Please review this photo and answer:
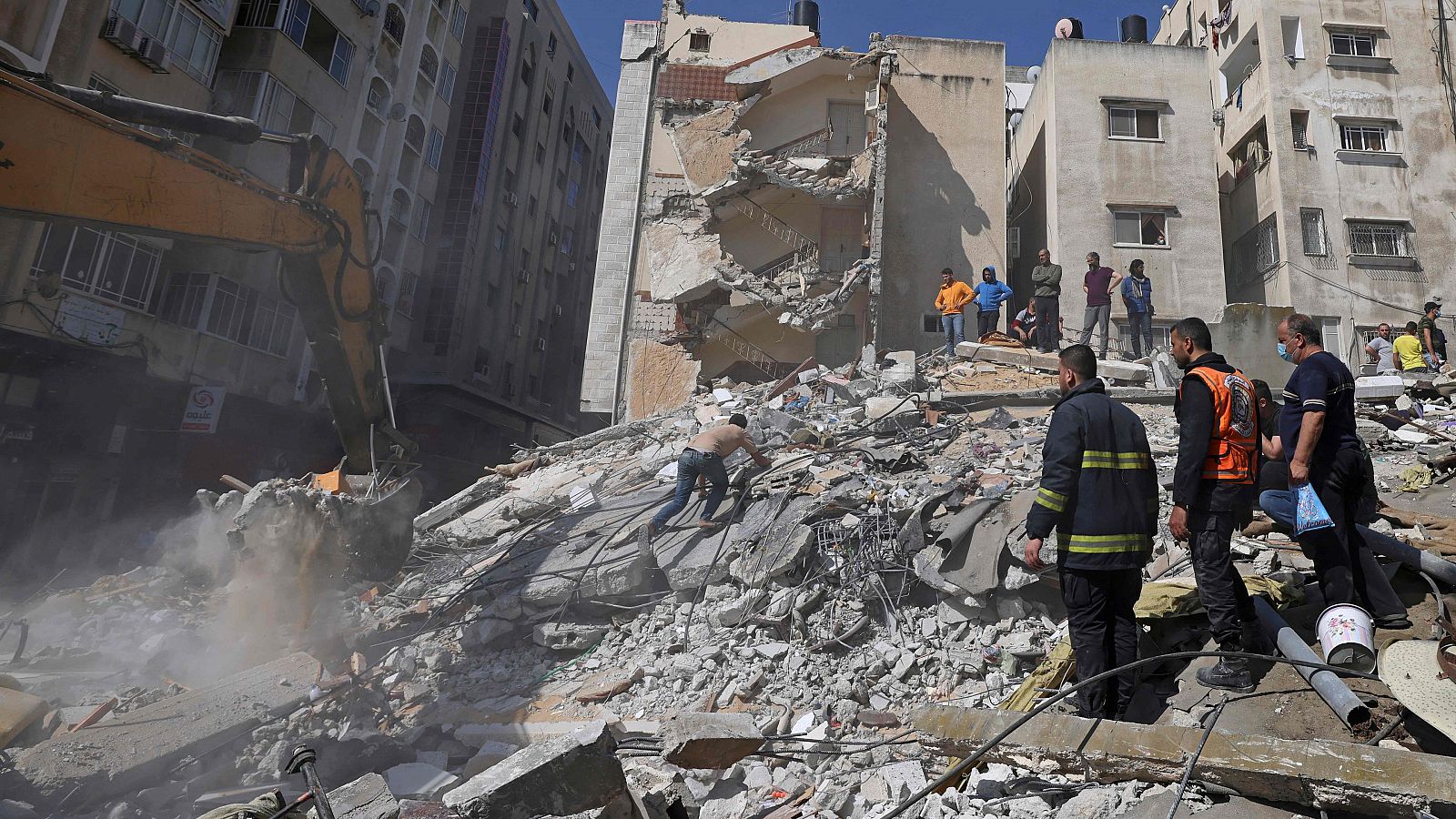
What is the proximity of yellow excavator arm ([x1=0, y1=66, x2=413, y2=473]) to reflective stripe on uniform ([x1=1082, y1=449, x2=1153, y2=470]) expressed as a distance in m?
5.76

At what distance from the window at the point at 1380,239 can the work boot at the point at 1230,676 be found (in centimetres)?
1903

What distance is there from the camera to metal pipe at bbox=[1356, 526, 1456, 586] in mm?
3678

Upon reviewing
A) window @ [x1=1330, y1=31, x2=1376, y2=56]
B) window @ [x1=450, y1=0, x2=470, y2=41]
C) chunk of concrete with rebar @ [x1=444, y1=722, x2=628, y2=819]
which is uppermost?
window @ [x1=450, y1=0, x2=470, y2=41]

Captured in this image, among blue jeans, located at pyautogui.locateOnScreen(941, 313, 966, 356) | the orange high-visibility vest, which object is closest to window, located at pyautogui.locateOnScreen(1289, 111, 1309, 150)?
blue jeans, located at pyautogui.locateOnScreen(941, 313, 966, 356)

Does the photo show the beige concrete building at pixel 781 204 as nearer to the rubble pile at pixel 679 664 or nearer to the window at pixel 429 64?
the window at pixel 429 64

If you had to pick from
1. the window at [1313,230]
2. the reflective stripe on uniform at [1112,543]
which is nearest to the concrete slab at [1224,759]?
the reflective stripe on uniform at [1112,543]

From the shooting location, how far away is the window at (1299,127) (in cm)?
1787

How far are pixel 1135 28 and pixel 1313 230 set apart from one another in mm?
9321

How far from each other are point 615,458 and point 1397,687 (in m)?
10.3

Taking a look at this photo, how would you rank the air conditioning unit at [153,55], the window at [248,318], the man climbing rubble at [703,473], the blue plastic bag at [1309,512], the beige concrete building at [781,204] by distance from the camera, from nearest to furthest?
the blue plastic bag at [1309,512]
the man climbing rubble at [703,473]
the air conditioning unit at [153,55]
the window at [248,318]
the beige concrete building at [781,204]

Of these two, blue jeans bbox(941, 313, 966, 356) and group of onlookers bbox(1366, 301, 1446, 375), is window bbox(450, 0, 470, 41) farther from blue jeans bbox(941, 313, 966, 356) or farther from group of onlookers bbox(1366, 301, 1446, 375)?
group of onlookers bbox(1366, 301, 1446, 375)

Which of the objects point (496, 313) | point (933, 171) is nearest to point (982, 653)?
point (933, 171)

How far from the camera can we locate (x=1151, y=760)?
2746mm

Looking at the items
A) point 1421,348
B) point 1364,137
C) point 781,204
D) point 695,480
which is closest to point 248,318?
point 781,204
